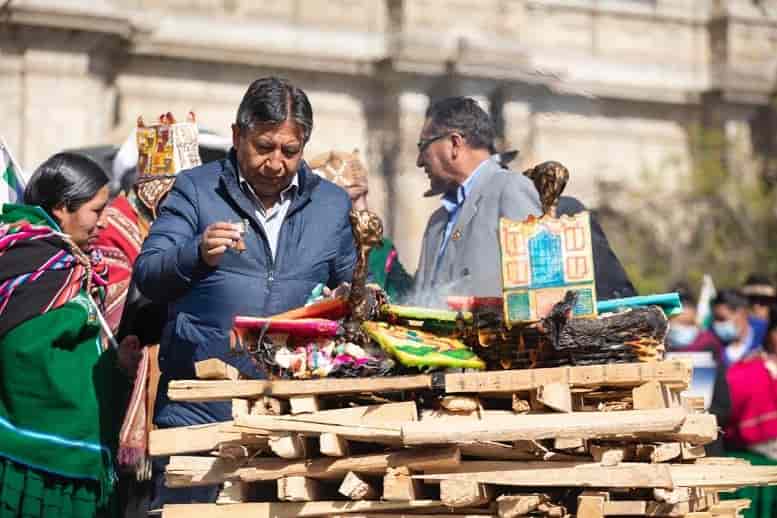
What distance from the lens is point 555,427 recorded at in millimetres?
4453

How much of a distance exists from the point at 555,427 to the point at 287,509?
3.05ft

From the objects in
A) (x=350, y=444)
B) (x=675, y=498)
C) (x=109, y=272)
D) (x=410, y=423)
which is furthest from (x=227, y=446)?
(x=109, y=272)

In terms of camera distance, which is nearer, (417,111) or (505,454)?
(505,454)

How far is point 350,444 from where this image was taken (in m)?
4.87

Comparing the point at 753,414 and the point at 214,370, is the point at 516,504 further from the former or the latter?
the point at 753,414

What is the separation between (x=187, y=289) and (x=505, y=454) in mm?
1328

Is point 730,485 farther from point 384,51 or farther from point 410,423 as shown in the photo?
point 384,51

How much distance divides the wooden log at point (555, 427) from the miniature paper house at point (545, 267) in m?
0.40

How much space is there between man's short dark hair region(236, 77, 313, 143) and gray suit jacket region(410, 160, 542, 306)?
1079 millimetres

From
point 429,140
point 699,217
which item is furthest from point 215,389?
point 699,217

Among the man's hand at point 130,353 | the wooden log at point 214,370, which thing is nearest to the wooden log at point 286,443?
the wooden log at point 214,370

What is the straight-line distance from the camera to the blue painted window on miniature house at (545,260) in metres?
4.83

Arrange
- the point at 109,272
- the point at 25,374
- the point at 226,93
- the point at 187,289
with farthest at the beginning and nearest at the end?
the point at 226,93 < the point at 109,272 < the point at 25,374 < the point at 187,289

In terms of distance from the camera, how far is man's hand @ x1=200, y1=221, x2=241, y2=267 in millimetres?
4930
